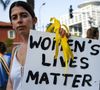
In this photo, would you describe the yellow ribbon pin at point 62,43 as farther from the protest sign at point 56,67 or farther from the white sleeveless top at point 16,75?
the white sleeveless top at point 16,75

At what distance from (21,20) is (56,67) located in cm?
44

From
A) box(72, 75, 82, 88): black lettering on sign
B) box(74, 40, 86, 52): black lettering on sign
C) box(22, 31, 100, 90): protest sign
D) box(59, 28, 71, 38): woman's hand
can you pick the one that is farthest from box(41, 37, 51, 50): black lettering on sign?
box(72, 75, 82, 88): black lettering on sign

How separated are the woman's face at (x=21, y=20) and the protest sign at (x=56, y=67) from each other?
7cm

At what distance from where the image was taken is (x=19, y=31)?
3.25m

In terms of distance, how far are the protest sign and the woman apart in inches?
2.1

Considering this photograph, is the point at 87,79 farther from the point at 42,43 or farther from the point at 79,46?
the point at 42,43

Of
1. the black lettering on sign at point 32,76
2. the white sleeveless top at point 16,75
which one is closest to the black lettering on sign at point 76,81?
the black lettering on sign at point 32,76

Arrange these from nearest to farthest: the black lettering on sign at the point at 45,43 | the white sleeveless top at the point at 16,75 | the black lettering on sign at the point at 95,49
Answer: the white sleeveless top at the point at 16,75
the black lettering on sign at the point at 45,43
the black lettering on sign at the point at 95,49

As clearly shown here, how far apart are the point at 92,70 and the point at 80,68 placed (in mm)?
Result: 97

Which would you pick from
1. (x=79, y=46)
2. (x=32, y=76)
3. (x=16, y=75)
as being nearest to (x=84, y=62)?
(x=79, y=46)

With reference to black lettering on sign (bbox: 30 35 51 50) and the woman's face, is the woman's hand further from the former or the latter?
the woman's face

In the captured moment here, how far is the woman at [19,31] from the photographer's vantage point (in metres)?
3.23

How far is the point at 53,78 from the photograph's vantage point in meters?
3.30

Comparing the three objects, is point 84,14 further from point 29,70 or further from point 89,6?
point 29,70
